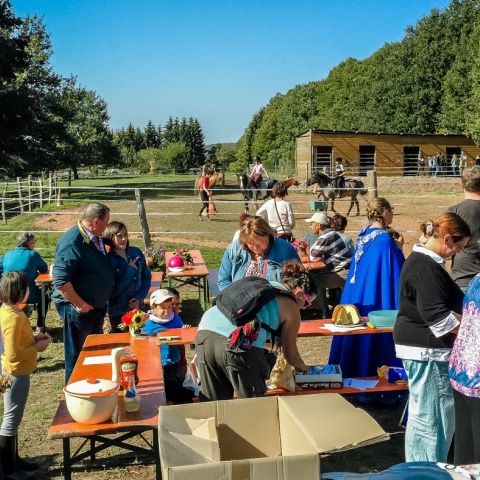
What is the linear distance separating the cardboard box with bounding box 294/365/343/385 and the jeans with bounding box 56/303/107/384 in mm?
1825

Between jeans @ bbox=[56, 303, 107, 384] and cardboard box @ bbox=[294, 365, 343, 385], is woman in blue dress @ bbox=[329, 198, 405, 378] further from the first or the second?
jeans @ bbox=[56, 303, 107, 384]

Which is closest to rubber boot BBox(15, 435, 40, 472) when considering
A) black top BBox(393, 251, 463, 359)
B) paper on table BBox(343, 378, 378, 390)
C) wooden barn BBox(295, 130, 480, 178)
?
paper on table BBox(343, 378, 378, 390)

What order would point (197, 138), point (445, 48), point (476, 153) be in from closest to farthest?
point (476, 153) → point (445, 48) → point (197, 138)

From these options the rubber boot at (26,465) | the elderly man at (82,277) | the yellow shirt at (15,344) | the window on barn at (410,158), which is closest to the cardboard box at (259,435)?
the yellow shirt at (15,344)

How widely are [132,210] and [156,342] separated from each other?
717 inches

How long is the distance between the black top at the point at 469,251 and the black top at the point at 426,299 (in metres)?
1.70

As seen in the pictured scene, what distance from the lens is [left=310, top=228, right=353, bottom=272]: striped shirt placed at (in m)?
8.13

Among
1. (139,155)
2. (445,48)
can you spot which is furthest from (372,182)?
(139,155)

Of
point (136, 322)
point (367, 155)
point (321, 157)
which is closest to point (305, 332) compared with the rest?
point (136, 322)

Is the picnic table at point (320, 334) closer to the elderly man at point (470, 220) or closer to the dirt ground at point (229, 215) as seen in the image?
the elderly man at point (470, 220)

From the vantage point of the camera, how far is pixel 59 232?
16328mm

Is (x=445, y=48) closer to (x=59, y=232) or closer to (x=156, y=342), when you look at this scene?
(x=59, y=232)

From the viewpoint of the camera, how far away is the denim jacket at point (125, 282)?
6.23 metres

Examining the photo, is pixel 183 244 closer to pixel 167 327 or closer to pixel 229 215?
pixel 229 215
